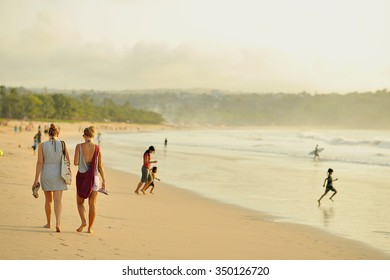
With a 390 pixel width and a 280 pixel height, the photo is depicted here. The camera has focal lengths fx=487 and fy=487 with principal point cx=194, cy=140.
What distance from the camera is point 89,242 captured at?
8258 millimetres

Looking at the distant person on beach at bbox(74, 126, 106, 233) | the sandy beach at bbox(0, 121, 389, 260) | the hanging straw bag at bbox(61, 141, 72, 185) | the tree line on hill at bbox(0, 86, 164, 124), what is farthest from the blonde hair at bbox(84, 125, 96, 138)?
the tree line on hill at bbox(0, 86, 164, 124)

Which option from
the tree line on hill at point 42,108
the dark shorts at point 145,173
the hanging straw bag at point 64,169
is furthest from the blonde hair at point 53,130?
the tree line on hill at point 42,108

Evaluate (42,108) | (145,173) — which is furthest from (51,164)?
(42,108)

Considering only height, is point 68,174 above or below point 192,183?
above

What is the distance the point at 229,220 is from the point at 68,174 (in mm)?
5302

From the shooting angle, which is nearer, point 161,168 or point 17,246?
point 17,246

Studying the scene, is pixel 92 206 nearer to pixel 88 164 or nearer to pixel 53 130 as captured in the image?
pixel 88 164

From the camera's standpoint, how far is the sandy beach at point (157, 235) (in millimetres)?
7848

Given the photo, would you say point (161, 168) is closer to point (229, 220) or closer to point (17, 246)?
point (229, 220)

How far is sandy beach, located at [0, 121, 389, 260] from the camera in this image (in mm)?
7848

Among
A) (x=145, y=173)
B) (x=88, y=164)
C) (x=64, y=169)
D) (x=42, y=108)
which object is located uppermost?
(x=42, y=108)

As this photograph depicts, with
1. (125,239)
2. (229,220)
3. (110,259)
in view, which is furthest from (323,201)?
(110,259)

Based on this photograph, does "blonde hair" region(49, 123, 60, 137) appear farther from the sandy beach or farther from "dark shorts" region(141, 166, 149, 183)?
"dark shorts" region(141, 166, 149, 183)

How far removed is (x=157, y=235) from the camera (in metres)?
9.69
